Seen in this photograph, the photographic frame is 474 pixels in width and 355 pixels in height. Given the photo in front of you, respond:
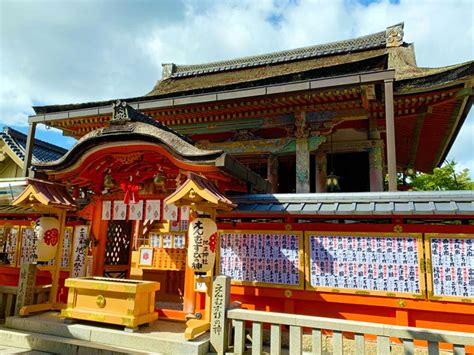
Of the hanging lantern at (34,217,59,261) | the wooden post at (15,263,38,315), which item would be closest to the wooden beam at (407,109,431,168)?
the hanging lantern at (34,217,59,261)

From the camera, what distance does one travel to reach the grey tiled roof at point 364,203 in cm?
574

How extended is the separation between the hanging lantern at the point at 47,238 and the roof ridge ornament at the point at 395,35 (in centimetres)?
1531

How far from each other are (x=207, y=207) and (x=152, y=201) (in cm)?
222

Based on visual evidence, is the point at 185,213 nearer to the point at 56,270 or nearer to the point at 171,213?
the point at 171,213

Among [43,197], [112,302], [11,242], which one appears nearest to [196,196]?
[112,302]

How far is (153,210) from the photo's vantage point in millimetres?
7941

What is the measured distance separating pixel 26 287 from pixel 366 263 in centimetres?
703

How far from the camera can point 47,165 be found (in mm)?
7609

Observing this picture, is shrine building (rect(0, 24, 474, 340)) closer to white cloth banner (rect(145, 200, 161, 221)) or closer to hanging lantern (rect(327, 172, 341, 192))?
white cloth banner (rect(145, 200, 161, 221))

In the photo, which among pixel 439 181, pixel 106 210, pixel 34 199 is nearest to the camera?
pixel 34 199

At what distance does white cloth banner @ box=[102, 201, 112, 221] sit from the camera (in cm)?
845

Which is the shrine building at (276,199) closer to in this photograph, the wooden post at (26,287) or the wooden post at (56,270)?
the wooden post at (56,270)

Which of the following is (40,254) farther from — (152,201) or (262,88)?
(262,88)

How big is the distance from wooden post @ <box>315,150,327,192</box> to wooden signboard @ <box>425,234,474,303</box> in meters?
5.50
